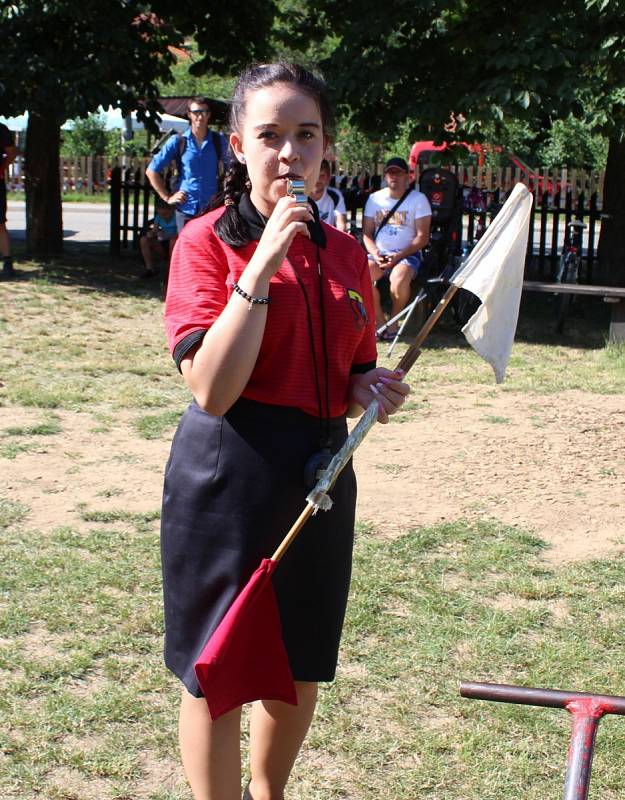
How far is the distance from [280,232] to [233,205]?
1.02 ft

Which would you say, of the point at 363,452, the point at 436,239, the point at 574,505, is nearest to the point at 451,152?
the point at 436,239

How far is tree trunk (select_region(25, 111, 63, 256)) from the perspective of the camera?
13.2 metres

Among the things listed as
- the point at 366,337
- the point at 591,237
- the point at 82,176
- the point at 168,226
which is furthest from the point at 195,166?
the point at 82,176

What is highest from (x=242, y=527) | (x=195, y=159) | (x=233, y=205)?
(x=195, y=159)

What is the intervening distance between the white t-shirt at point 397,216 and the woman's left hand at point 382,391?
7599 mm

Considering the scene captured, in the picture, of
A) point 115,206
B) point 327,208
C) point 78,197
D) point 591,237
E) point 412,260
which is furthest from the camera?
point 78,197

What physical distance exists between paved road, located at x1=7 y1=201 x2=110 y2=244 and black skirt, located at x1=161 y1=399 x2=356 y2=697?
1515 cm

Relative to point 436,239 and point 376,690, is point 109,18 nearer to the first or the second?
point 436,239

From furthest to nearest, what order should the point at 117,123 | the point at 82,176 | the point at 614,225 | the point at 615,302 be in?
the point at 117,123 < the point at 82,176 < the point at 614,225 < the point at 615,302

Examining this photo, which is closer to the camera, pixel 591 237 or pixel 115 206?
pixel 591 237

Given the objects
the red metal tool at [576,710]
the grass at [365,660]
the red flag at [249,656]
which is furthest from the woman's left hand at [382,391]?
the grass at [365,660]

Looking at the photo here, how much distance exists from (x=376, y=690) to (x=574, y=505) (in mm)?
2230

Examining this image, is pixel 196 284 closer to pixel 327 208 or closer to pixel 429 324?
pixel 429 324

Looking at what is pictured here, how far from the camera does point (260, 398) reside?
2.12 m
